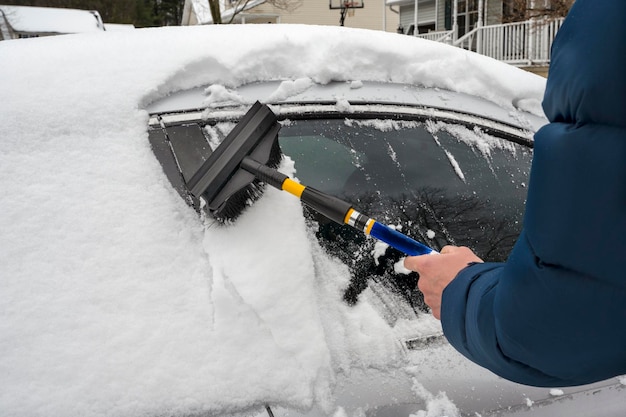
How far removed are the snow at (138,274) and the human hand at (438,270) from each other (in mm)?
198

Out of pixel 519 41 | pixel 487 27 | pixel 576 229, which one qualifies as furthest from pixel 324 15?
pixel 576 229

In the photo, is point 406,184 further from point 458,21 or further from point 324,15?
point 324,15

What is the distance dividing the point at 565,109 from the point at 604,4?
0.48 ft

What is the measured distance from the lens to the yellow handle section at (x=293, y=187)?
1304 millimetres

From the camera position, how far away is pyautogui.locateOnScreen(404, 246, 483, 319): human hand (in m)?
1.11

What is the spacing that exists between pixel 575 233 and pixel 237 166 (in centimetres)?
89

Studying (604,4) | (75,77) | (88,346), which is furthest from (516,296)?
(75,77)

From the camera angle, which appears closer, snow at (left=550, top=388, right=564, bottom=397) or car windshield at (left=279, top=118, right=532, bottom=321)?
snow at (left=550, top=388, right=564, bottom=397)

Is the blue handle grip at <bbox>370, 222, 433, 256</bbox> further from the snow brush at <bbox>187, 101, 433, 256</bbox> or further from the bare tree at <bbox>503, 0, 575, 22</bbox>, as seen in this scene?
the bare tree at <bbox>503, 0, 575, 22</bbox>

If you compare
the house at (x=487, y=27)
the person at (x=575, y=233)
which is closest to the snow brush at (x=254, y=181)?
the person at (x=575, y=233)

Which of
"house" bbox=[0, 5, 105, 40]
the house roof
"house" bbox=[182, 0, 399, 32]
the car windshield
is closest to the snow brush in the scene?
the car windshield

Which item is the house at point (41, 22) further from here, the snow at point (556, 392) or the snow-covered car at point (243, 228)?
the snow at point (556, 392)

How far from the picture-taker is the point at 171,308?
115cm

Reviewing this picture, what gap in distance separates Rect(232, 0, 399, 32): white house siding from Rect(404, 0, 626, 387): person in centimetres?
2486
